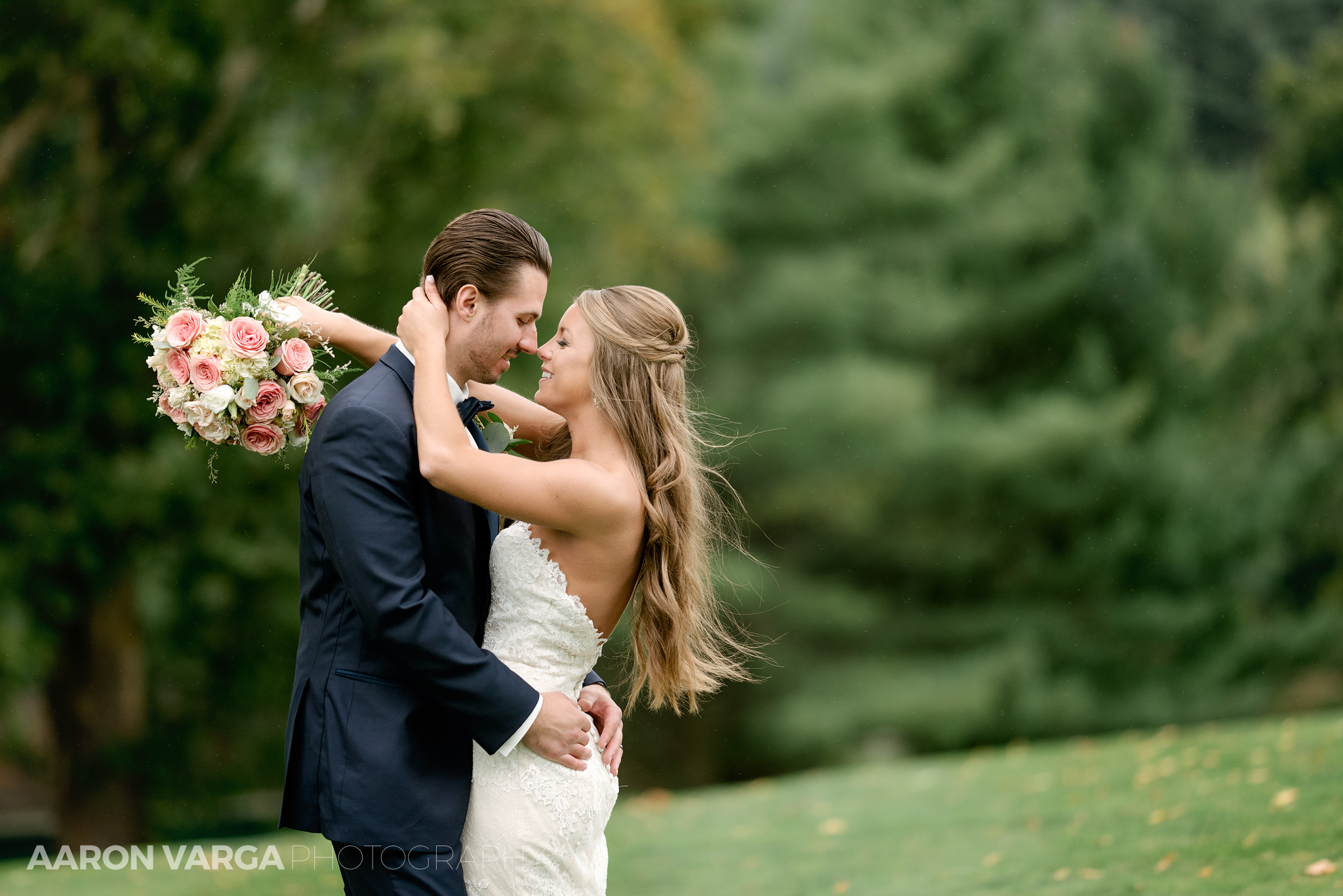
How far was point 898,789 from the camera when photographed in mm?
9180

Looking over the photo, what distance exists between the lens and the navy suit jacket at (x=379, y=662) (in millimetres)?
2754

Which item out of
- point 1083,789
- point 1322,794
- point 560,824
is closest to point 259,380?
point 560,824

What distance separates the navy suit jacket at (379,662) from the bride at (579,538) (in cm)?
13

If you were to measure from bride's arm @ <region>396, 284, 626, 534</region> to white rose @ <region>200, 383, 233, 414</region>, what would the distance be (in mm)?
460

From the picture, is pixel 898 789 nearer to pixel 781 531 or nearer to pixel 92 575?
pixel 92 575

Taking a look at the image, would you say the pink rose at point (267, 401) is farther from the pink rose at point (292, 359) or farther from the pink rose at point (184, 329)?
the pink rose at point (184, 329)

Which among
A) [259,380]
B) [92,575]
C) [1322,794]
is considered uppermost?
[259,380]

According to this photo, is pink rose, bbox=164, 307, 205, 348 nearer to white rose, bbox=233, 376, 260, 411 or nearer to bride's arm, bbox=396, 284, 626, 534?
white rose, bbox=233, 376, 260, 411

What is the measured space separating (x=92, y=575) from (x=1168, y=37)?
20.3 metres

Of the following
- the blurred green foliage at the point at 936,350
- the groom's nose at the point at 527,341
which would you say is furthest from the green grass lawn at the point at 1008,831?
the blurred green foliage at the point at 936,350

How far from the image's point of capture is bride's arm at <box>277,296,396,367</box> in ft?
11.2

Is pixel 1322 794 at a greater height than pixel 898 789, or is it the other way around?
pixel 1322 794

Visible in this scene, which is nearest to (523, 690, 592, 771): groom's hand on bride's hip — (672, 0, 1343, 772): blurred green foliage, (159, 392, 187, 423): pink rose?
(159, 392, 187, 423): pink rose

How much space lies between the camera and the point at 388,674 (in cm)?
286
